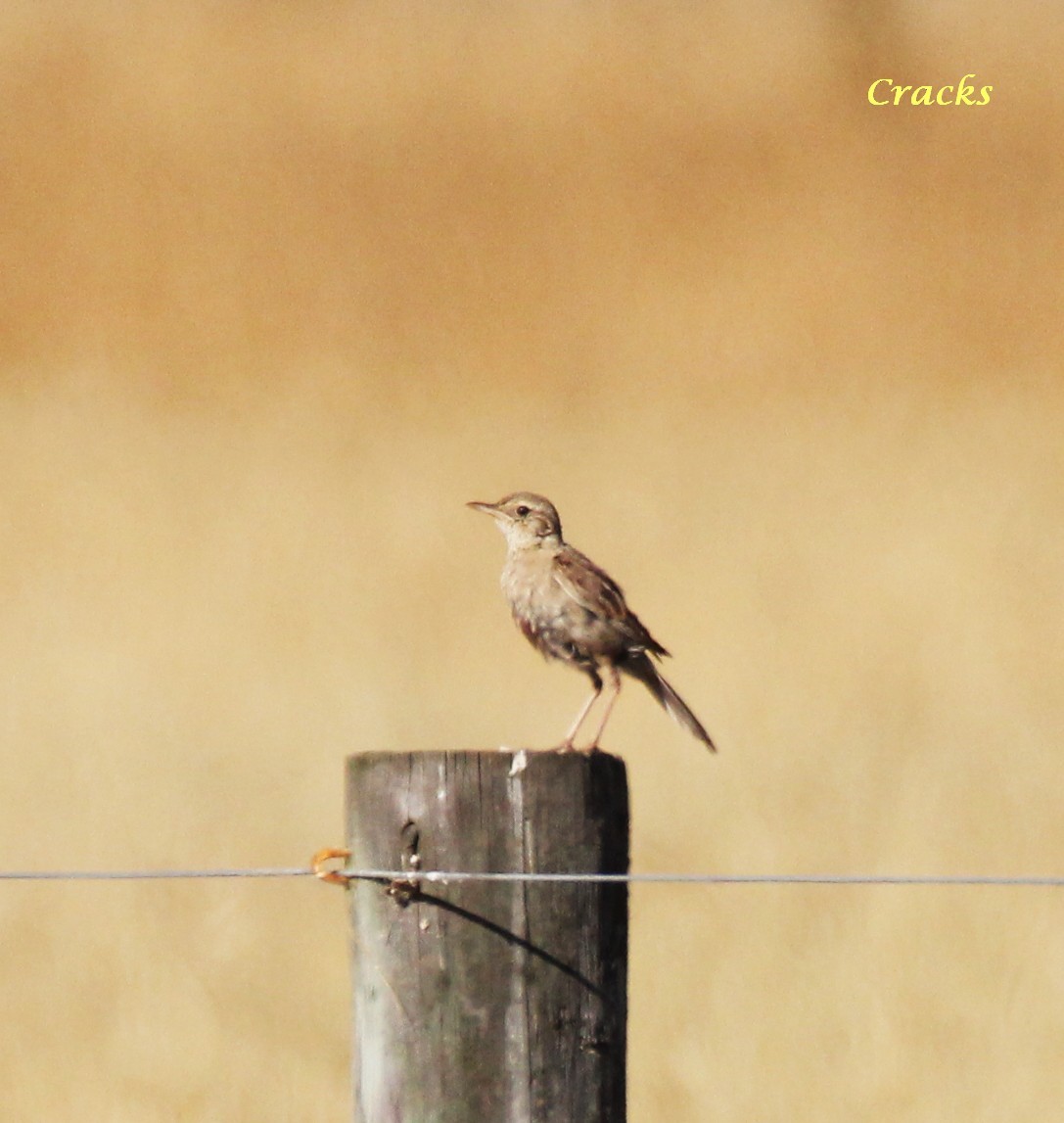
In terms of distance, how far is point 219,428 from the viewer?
10.5m

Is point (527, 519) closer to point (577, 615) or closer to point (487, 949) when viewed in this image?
point (577, 615)

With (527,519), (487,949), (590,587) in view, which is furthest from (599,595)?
(487,949)

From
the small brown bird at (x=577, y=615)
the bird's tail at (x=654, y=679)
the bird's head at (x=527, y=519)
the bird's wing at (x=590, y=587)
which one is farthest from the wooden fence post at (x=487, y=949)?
the bird's head at (x=527, y=519)

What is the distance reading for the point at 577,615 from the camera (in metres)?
6.45

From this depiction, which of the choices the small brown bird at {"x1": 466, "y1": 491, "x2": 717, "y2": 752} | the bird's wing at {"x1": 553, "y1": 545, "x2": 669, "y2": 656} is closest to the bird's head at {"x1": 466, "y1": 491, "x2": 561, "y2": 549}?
the small brown bird at {"x1": 466, "y1": 491, "x2": 717, "y2": 752}

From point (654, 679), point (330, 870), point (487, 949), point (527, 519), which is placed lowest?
point (487, 949)

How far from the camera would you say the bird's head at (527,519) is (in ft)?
22.3

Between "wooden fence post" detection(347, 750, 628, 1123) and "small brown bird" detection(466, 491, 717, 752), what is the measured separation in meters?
2.43

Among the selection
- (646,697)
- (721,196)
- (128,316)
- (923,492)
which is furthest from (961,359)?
(128,316)

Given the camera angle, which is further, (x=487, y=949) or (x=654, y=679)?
(x=654, y=679)

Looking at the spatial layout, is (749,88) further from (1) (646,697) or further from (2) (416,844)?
(2) (416,844)

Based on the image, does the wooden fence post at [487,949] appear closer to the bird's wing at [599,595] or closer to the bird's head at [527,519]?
the bird's wing at [599,595]

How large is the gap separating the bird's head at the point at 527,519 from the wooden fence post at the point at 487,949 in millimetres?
2927

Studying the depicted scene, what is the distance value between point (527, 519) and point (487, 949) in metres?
3.12
